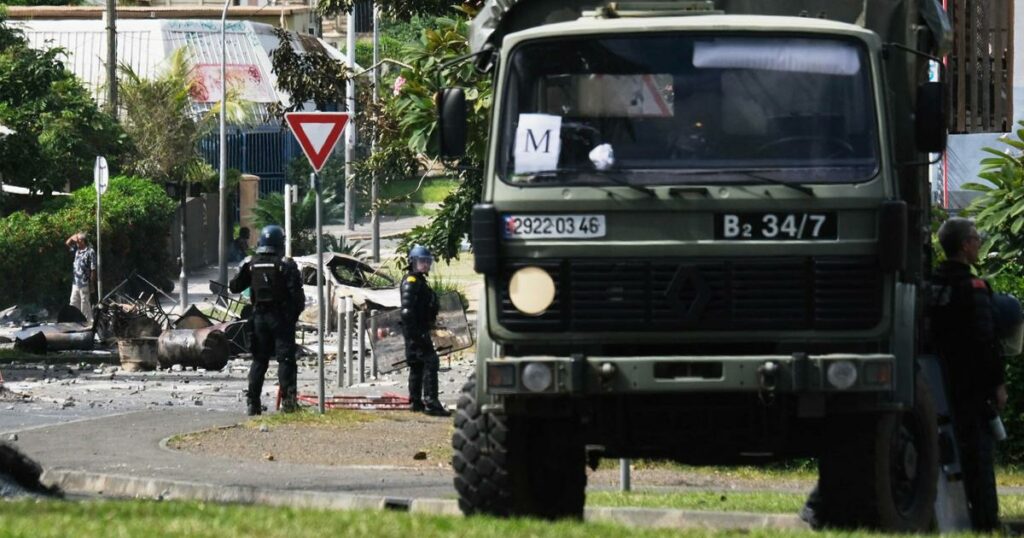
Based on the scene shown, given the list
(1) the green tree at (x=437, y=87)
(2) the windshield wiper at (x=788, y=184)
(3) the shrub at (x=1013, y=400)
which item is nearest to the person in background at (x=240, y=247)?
(1) the green tree at (x=437, y=87)

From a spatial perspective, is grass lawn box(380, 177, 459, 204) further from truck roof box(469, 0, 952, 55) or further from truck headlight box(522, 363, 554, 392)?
truck headlight box(522, 363, 554, 392)

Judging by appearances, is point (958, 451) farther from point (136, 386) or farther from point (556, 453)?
point (136, 386)

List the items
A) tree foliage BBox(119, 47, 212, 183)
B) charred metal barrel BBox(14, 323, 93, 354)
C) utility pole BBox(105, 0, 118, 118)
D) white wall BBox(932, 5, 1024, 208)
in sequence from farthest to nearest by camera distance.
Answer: tree foliage BBox(119, 47, 212, 183)
utility pole BBox(105, 0, 118, 118)
charred metal barrel BBox(14, 323, 93, 354)
white wall BBox(932, 5, 1024, 208)

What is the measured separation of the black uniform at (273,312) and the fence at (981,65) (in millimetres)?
9029

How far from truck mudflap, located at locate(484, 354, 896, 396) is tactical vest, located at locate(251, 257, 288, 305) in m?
9.80

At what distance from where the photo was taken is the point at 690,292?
9023 millimetres

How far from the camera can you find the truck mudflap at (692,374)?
8828mm

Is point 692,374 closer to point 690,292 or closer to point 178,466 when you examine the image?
point 690,292

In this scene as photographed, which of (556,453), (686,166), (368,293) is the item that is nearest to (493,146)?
(686,166)

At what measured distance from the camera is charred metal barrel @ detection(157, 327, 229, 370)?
26188mm

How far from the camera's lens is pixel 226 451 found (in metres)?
15.7

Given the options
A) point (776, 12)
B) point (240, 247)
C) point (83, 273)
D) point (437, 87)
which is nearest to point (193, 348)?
A: point (83, 273)

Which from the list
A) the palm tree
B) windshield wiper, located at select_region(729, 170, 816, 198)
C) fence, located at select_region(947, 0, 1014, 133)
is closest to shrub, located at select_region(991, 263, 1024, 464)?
windshield wiper, located at select_region(729, 170, 816, 198)

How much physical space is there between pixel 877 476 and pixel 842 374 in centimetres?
70
